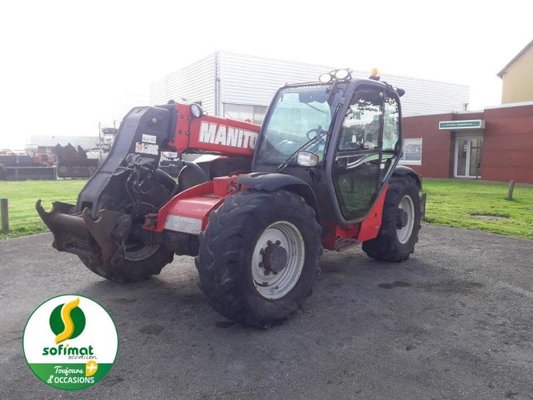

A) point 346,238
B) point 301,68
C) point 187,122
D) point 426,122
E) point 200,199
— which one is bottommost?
point 346,238

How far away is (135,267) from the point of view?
525 centimetres

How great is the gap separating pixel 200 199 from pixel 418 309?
8.23 feet

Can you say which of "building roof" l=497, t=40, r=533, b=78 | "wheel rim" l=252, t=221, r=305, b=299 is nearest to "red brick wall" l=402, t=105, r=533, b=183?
"building roof" l=497, t=40, r=533, b=78

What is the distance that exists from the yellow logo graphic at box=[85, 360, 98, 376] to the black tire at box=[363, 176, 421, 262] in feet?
14.2

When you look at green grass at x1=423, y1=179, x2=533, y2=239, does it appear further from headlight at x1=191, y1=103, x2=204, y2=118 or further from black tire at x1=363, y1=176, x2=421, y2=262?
headlight at x1=191, y1=103, x2=204, y2=118

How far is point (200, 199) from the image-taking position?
187 inches

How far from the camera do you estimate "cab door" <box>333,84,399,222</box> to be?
5.20m

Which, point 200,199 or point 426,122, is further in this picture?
point 426,122

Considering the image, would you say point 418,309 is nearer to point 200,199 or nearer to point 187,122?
point 200,199

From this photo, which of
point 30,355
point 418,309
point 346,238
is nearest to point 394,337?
point 418,309

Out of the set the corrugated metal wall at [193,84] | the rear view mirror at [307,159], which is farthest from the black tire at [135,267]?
the corrugated metal wall at [193,84]

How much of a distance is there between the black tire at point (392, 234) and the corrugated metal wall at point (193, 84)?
18.2 m

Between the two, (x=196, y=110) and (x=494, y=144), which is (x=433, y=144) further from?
(x=196, y=110)

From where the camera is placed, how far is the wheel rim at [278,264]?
418 cm
